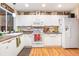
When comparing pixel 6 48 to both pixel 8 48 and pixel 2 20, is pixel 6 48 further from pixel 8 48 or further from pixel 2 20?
pixel 2 20

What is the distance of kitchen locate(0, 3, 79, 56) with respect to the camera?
6.98 metres

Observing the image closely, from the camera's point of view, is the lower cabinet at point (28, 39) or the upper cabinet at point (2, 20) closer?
the upper cabinet at point (2, 20)

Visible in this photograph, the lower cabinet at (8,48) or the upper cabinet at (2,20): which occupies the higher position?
the upper cabinet at (2,20)

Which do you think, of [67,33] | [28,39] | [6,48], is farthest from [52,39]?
[6,48]

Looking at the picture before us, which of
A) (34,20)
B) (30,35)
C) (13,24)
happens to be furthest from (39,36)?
(13,24)

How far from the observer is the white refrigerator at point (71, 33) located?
7047 millimetres

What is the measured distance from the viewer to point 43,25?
8.23 meters

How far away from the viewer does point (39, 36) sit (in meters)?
7.64

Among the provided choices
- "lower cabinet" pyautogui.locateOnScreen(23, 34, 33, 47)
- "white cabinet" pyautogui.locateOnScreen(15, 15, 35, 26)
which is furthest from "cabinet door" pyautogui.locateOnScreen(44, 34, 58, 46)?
"white cabinet" pyautogui.locateOnScreen(15, 15, 35, 26)

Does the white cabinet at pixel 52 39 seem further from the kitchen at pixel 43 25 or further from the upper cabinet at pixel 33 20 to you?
the upper cabinet at pixel 33 20

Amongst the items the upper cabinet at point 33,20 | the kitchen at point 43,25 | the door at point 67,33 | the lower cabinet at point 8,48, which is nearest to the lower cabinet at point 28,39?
the kitchen at point 43,25

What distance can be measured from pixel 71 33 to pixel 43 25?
177 cm

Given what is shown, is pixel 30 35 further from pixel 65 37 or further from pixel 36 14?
pixel 65 37

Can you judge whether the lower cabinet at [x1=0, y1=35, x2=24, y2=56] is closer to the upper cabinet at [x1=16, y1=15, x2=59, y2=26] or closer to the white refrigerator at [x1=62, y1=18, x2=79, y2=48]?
the white refrigerator at [x1=62, y1=18, x2=79, y2=48]
